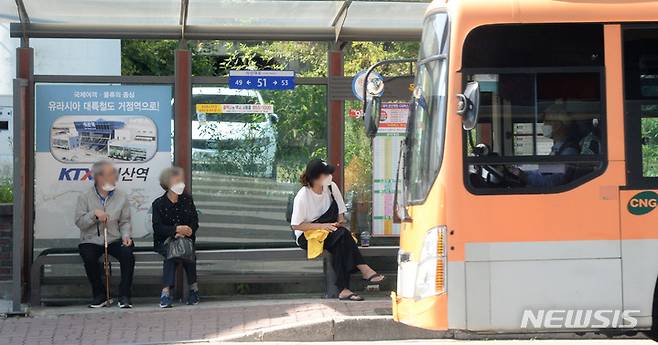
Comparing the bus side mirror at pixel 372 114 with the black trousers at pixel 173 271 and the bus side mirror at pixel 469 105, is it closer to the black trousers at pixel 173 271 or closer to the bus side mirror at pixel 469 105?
the bus side mirror at pixel 469 105

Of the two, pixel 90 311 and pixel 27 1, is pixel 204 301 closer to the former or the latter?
pixel 90 311

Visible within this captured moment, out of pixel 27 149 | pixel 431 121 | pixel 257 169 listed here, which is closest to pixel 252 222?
pixel 257 169

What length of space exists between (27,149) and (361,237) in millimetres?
3861

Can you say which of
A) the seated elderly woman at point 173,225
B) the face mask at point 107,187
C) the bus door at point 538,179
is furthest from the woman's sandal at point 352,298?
the bus door at point 538,179

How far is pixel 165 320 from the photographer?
8867 mm

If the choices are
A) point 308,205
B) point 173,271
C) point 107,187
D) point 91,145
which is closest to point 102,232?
point 107,187

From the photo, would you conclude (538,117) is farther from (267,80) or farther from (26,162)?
(26,162)

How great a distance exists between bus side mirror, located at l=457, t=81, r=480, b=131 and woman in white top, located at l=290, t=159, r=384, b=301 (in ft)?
11.7

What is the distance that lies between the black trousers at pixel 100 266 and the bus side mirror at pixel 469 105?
4.76 m

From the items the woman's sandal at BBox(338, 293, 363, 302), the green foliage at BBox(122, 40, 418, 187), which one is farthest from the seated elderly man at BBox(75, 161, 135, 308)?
the woman's sandal at BBox(338, 293, 363, 302)

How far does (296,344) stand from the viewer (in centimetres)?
816

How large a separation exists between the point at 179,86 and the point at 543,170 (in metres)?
5.02

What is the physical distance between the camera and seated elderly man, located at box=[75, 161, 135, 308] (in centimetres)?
935

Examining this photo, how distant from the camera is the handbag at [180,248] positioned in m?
9.30
